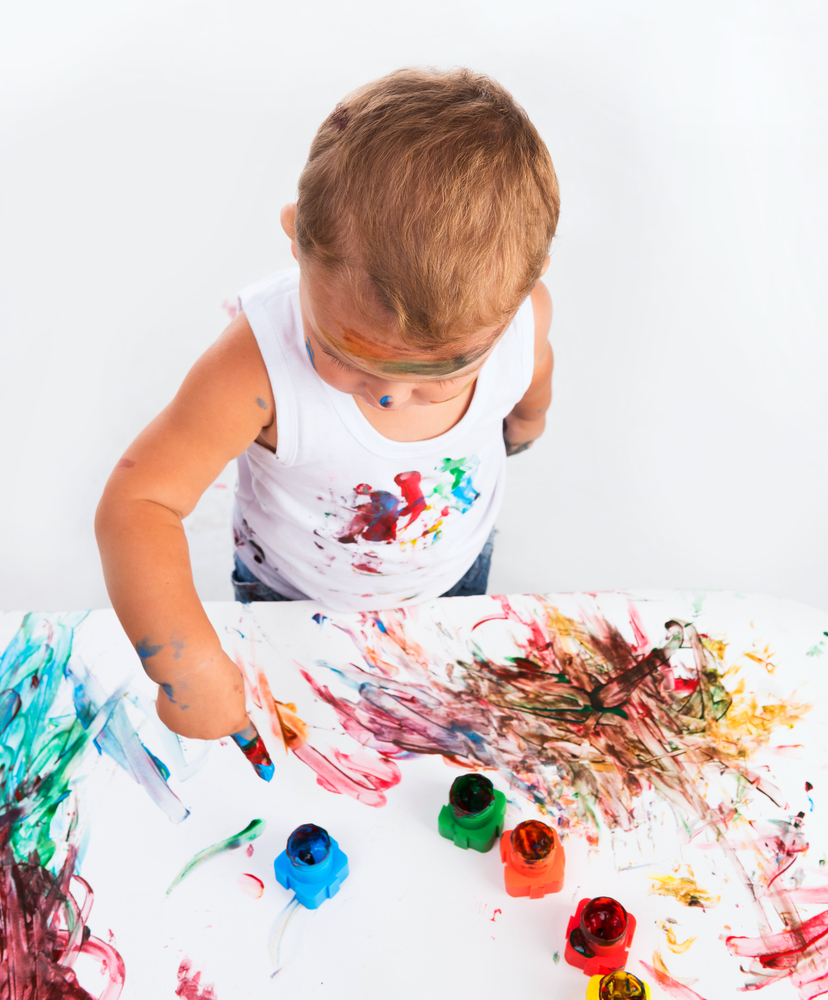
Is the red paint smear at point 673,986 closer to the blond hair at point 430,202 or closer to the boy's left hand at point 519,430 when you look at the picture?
the blond hair at point 430,202

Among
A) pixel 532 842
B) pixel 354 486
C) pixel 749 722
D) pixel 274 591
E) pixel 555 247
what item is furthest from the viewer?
pixel 555 247

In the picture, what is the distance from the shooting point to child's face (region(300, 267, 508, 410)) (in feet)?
1.85

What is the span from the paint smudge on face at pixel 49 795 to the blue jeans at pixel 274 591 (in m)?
0.23

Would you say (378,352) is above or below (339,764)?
above

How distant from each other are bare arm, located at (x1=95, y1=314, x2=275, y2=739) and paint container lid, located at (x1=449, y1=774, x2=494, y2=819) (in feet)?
0.52

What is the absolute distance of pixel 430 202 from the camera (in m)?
0.52

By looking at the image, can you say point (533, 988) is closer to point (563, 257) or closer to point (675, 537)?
point (675, 537)

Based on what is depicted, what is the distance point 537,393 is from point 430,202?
49cm

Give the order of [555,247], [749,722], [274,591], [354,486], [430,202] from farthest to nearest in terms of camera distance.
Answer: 1. [555,247]
2. [274,591]
3. [354,486]
4. [749,722]
5. [430,202]

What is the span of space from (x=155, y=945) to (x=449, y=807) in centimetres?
21

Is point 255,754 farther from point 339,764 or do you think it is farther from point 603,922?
point 603,922

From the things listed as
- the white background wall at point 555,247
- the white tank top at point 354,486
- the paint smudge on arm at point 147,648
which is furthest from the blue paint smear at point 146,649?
the white background wall at point 555,247

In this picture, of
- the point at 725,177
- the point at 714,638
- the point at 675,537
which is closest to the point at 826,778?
the point at 714,638

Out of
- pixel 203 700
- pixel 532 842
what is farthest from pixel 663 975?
pixel 203 700
